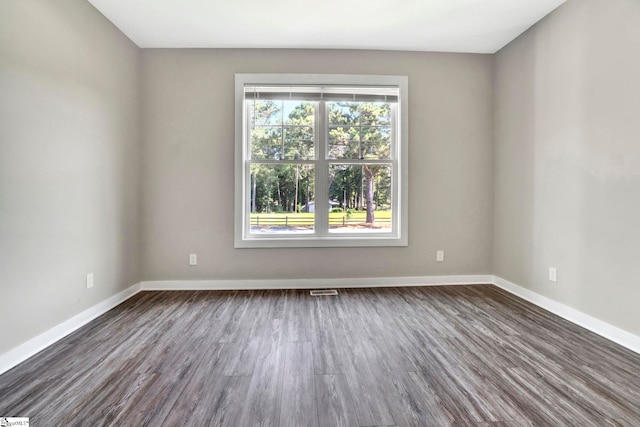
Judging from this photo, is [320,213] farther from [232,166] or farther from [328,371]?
[328,371]

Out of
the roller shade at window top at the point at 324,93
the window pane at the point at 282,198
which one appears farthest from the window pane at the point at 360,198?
the roller shade at window top at the point at 324,93

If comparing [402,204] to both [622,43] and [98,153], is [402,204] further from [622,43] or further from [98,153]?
[98,153]

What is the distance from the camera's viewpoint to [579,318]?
250 centimetres

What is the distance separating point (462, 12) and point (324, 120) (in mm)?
1684

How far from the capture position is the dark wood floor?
4.76ft

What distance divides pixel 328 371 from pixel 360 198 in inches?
86.7

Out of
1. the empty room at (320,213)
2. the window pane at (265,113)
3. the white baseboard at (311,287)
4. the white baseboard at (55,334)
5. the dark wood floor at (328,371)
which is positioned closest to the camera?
the dark wood floor at (328,371)

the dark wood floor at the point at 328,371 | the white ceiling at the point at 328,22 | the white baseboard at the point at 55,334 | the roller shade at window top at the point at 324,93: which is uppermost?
the white ceiling at the point at 328,22

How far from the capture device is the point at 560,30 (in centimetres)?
267

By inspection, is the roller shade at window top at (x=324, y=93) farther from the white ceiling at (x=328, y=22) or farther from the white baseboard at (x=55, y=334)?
the white baseboard at (x=55, y=334)

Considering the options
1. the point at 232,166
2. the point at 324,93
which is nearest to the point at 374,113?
the point at 324,93

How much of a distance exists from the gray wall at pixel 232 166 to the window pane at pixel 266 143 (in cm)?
27

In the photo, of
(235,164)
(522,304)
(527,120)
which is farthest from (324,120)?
(522,304)

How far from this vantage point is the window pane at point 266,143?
3.51 meters
